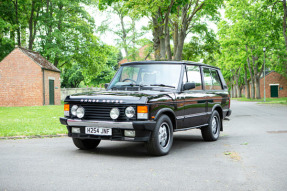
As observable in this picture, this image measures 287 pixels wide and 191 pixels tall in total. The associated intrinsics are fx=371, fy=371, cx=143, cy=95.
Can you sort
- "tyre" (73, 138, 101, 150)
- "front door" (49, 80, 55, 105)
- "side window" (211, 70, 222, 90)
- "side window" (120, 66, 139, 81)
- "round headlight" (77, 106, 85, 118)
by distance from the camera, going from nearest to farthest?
1. "round headlight" (77, 106, 85, 118)
2. "tyre" (73, 138, 101, 150)
3. "side window" (120, 66, 139, 81)
4. "side window" (211, 70, 222, 90)
5. "front door" (49, 80, 55, 105)

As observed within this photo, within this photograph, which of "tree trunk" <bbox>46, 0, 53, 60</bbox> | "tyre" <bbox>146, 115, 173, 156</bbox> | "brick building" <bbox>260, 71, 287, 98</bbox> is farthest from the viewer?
"brick building" <bbox>260, 71, 287, 98</bbox>

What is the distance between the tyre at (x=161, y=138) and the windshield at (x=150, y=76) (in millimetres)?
1006

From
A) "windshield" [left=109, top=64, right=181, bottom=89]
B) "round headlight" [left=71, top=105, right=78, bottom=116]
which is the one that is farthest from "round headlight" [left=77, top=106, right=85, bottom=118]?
"windshield" [left=109, top=64, right=181, bottom=89]

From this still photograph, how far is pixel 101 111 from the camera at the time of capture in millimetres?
7160

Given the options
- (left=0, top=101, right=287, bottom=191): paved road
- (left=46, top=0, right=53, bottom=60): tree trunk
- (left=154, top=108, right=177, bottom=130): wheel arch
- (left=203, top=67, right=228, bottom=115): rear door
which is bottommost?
(left=0, top=101, right=287, bottom=191): paved road

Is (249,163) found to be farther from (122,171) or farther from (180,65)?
(180,65)

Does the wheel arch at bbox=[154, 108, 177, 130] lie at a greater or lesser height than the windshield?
lesser

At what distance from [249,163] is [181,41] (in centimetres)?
1806

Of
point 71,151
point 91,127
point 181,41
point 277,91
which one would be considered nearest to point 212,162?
point 91,127

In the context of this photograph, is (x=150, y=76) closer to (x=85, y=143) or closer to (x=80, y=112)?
(x=80, y=112)

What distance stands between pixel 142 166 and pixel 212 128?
12.7 ft

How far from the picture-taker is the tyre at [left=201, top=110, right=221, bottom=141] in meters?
9.52

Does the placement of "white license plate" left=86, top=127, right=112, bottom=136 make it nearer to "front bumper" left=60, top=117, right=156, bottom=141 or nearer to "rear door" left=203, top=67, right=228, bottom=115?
"front bumper" left=60, top=117, right=156, bottom=141

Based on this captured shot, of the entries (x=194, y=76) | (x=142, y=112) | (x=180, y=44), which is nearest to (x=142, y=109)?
(x=142, y=112)
